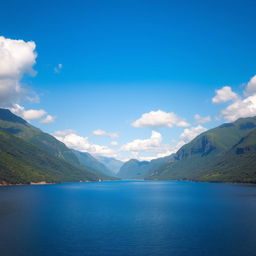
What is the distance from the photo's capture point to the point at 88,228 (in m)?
110

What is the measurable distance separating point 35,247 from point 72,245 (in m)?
10.2

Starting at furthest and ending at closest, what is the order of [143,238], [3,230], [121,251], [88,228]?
[88,228] < [3,230] < [143,238] < [121,251]

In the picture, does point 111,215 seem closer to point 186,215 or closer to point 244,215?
point 186,215

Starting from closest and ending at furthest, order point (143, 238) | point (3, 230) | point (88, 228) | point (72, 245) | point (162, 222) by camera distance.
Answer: point (72, 245), point (143, 238), point (3, 230), point (88, 228), point (162, 222)

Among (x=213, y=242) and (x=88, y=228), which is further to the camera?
(x=88, y=228)

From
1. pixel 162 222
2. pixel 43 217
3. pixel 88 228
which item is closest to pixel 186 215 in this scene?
pixel 162 222

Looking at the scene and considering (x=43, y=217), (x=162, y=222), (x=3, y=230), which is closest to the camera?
(x=3, y=230)

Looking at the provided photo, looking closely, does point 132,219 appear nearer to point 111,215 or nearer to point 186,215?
point 111,215

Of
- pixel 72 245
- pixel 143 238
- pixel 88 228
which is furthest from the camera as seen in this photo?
pixel 88 228

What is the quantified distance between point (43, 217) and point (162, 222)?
175 feet

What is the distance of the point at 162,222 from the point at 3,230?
60479 millimetres

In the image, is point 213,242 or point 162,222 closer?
point 213,242

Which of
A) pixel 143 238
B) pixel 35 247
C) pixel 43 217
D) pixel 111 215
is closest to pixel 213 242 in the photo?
pixel 143 238

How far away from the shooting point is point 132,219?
13162cm
